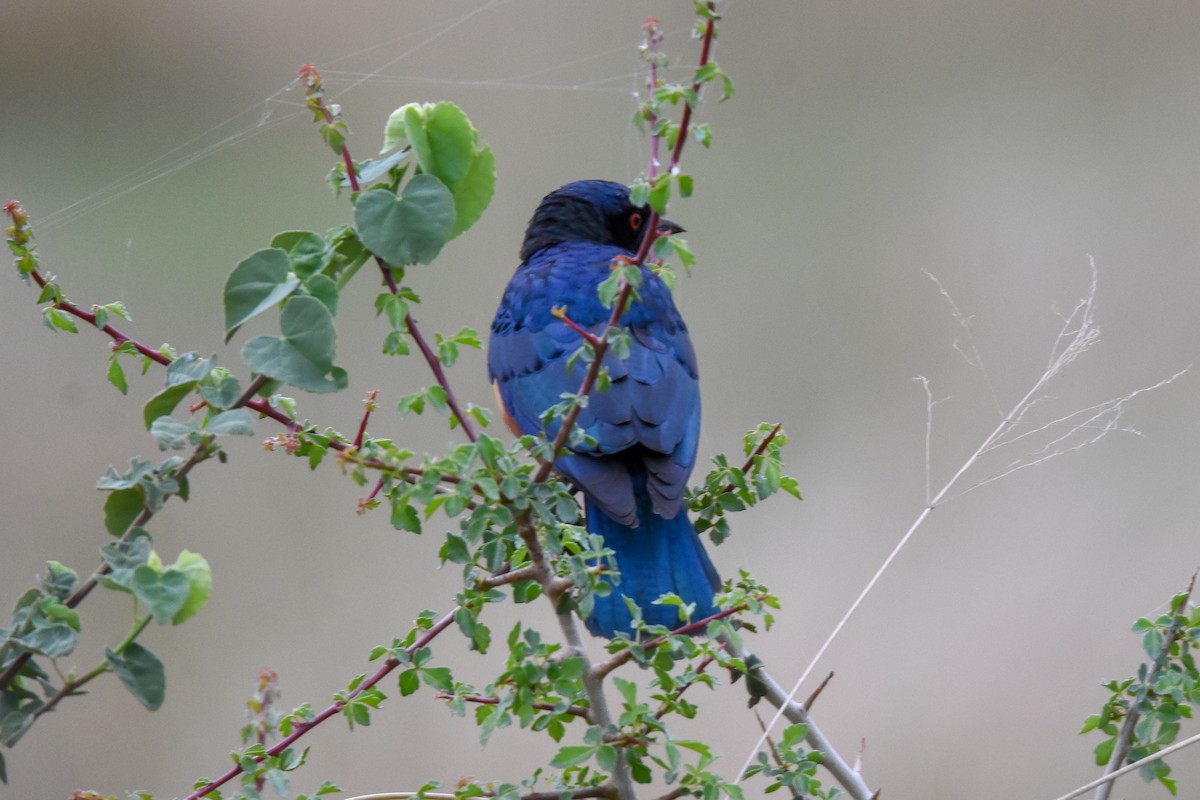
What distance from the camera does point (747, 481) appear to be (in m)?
1.07

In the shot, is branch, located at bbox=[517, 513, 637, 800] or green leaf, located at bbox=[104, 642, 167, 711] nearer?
green leaf, located at bbox=[104, 642, 167, 711]

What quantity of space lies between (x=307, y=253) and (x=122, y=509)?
201 millimetres

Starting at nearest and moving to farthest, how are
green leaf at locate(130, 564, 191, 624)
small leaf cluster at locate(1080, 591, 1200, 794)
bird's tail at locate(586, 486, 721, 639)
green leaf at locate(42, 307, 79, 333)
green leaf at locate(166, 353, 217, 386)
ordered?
green leaf at locate(130, 564, 191, 624) → green leaf at locate(166, 353, 217, 386) → green leaf at locate(42, 307, 79, 333) → small leaf cluster at locate(1080, 591, 1200, 794) → bird's tail at locate(586, 486, 721, 639)

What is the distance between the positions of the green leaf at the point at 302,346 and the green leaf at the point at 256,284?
0.03m

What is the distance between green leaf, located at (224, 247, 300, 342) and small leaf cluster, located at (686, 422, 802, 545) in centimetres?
48

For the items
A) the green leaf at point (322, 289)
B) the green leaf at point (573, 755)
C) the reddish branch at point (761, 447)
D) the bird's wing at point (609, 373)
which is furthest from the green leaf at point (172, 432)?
the reddish branch at point (761, 447)

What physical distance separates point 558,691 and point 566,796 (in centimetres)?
8

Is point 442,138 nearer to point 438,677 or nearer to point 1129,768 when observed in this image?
point 438,677

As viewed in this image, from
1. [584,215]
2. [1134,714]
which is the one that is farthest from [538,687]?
[584,215]

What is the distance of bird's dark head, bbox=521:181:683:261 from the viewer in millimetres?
1910

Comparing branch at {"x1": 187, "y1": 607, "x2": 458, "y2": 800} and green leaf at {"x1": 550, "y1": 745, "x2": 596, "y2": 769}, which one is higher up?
branch at {"x1": 187, "y1": 607, "x2": 458, "y2": 800}

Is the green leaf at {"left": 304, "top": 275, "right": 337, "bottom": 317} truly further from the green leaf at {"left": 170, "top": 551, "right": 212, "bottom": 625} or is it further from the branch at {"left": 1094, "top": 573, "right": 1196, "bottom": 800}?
the branch at {"left": 1094, "top": 573, "right": 1196, "bottom": 800}


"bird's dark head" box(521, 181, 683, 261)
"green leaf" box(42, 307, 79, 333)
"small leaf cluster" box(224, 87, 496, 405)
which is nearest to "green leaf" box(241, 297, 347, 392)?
"small leaf cluster" box(224, 87, 496, 405)

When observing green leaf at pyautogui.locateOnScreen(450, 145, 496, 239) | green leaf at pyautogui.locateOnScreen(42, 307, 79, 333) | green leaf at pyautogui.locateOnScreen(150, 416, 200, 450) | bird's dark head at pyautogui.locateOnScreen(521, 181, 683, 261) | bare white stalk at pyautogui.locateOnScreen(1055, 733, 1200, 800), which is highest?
bird's dark head at pyautogui.locateOnScreen(521, 181, 683, 261)
